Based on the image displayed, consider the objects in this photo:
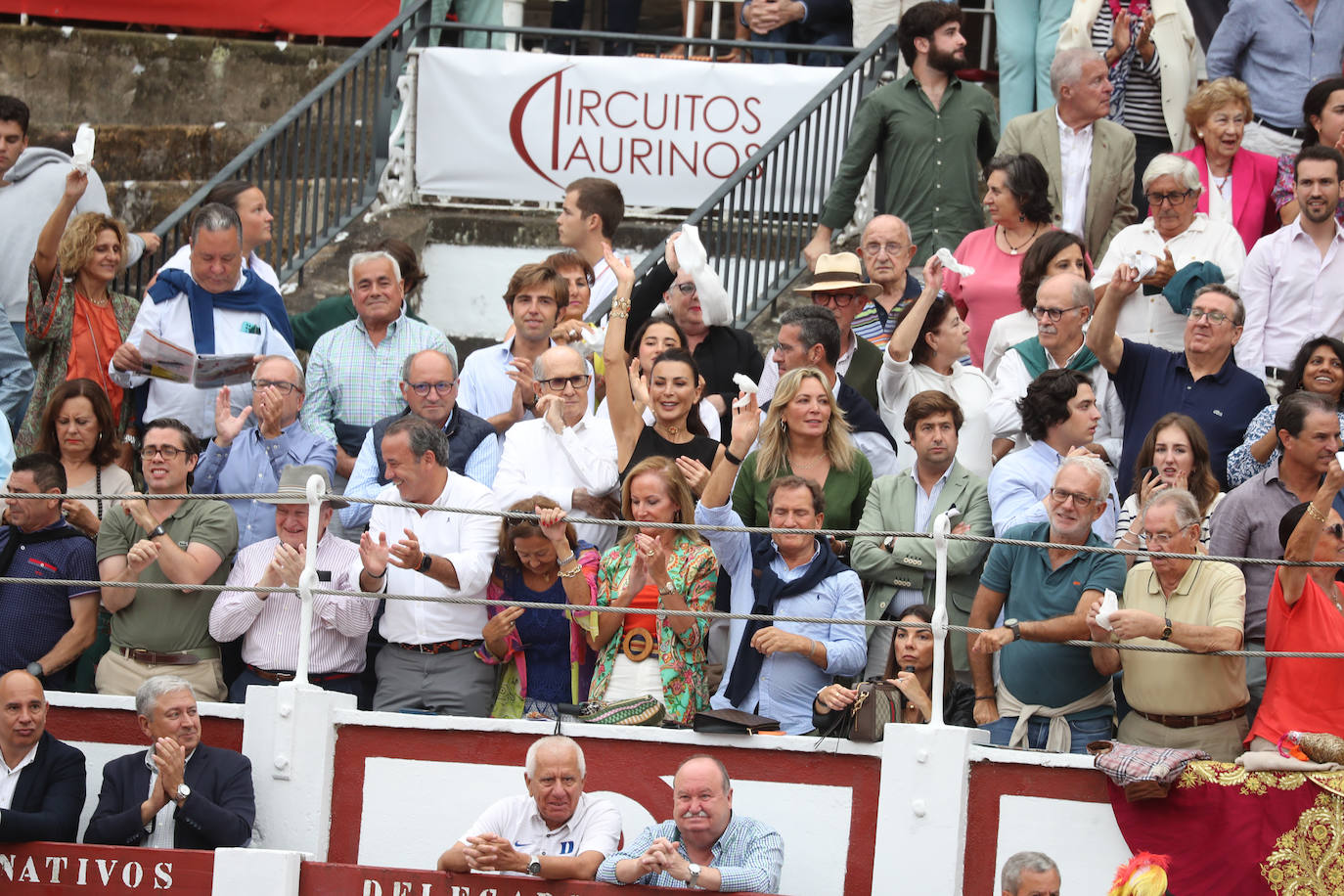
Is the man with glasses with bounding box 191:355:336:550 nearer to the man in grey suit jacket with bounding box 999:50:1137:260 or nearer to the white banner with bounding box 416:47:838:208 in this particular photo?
the white banner with bounding box 416:47:838:208

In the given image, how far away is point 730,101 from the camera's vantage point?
41.1 ft

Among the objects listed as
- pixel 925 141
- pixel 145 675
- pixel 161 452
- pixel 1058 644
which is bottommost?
pixel 145 675

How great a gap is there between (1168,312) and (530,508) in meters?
3.50

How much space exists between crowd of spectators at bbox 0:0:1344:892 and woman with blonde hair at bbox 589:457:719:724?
0.05 feet

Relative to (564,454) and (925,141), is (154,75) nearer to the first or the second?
(925,141)

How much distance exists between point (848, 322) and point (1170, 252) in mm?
1643

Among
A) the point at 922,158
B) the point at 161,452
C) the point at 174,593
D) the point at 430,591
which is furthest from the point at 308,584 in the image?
the point at 922,158

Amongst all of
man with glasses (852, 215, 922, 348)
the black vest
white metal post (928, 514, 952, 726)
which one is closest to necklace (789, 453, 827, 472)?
white metal post (928, 514, 952, 726)

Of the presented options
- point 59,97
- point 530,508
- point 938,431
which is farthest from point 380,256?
point 59,97

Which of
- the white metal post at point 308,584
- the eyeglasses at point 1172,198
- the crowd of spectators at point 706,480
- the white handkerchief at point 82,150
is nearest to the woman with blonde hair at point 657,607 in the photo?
the crowd of spectators at point 706,480

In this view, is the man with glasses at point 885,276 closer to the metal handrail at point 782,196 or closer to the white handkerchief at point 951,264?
the white handkerchief at point 951,264

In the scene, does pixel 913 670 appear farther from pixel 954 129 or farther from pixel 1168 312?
pixel 954 129

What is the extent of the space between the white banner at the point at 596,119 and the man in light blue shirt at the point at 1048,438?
436 cm

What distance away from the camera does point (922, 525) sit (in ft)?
27.0
